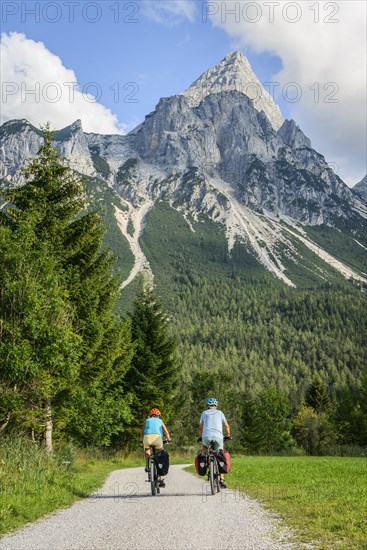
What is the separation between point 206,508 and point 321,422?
73.0 metres

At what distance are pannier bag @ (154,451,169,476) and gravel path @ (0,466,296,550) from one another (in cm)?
115

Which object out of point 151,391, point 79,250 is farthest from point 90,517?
point 151,391

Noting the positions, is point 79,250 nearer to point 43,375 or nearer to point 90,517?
point 43,375

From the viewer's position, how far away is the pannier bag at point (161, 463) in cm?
1300

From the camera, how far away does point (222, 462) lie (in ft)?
40.3

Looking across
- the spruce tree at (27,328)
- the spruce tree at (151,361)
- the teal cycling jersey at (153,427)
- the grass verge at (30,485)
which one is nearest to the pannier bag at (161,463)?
the teal cycling jersey at (153,427)

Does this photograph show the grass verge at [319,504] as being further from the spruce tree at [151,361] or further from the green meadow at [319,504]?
the spruce tree at [151,361]

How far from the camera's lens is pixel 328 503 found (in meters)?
9.65

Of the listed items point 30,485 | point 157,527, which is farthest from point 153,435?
point 157,527

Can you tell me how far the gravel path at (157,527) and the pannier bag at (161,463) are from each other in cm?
115

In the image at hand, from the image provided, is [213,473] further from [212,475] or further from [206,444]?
[206,444]

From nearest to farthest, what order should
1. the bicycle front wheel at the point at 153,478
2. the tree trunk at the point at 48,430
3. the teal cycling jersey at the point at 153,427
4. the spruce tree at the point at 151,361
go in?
the bicycle front wheel at the point at 153,478 → the teal cycling jersey at the point at 153,427 → the tree trunk at the point at 48,430 → the spruce tree at the point at 151,361

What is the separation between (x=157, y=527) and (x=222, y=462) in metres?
4.61

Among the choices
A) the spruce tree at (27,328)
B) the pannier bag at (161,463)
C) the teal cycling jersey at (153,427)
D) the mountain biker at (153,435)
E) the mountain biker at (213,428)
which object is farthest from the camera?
the spruce tree at (27,328)
